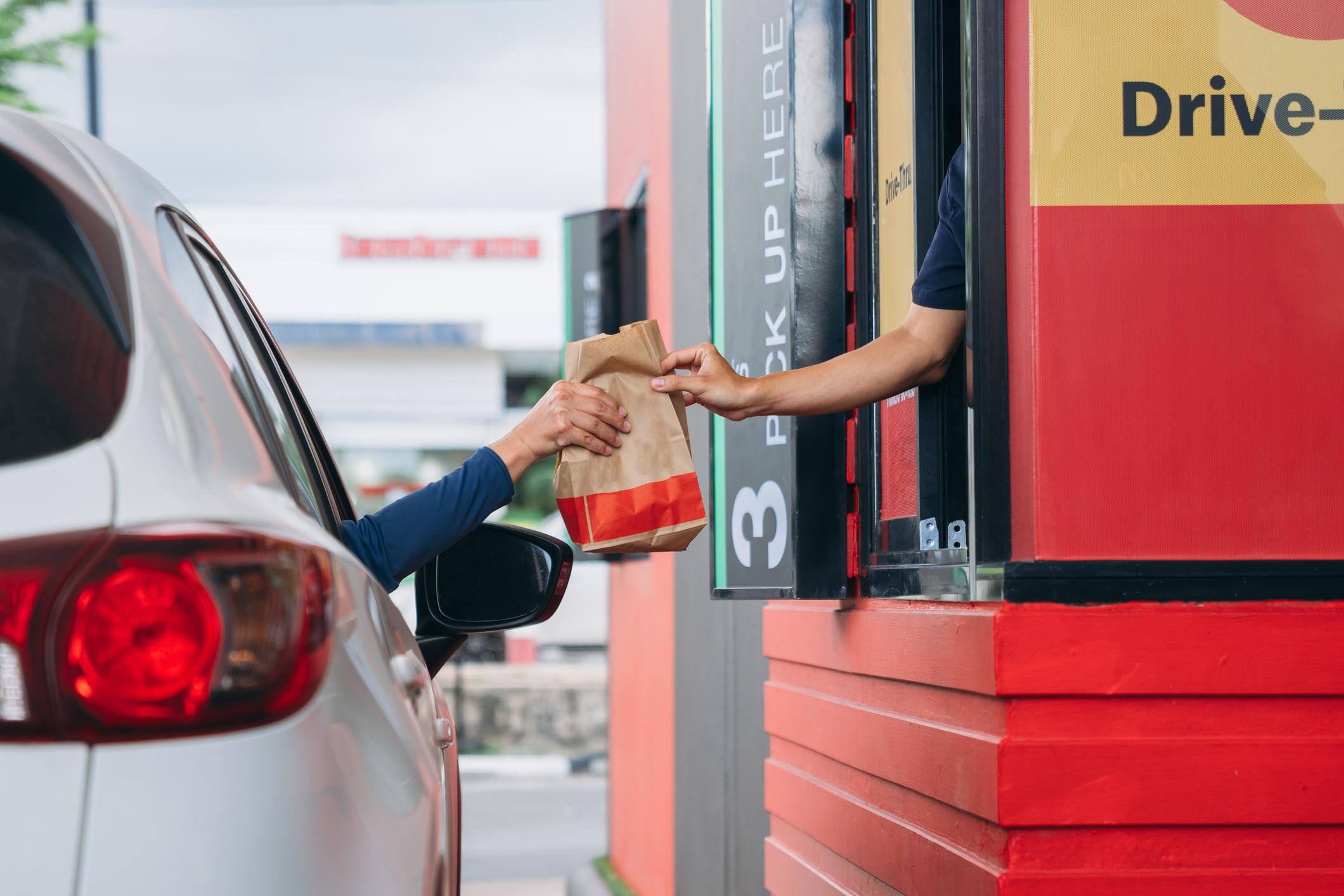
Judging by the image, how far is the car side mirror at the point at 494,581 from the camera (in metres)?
2.42

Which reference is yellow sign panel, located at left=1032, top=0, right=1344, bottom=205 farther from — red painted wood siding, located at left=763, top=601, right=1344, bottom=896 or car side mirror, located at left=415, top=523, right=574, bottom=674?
car side mirror, located at left=415, top=523, right=574, bottom=674

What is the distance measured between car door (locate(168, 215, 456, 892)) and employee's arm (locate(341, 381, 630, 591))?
0.07 metres

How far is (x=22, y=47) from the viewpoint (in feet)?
47.8

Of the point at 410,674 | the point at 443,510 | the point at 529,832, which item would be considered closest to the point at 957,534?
the point at 443,510

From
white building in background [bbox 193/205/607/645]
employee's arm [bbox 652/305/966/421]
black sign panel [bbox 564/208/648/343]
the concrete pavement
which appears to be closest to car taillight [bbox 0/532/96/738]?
employee's arm [bbox 652/305/966/421]

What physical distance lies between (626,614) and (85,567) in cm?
711

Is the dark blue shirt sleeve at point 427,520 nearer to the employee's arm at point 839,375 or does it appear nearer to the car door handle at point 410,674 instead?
the car door handle at point 410,674

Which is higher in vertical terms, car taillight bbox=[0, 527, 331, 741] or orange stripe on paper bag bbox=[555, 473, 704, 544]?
orange stripe on paper bag bbox=[555, 473, 704, 544]

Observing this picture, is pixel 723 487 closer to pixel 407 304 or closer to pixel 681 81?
pixel 681 81

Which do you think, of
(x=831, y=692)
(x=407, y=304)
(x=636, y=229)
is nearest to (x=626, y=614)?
(x=636, y=229)

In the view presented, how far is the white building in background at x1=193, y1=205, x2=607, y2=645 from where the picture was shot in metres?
24.4

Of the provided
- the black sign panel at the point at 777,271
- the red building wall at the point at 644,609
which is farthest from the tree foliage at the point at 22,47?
the black sign panel at the point at 777,271

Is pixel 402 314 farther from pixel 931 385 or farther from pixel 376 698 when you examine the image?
pixel 376 698

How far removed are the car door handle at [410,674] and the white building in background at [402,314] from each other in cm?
2267
